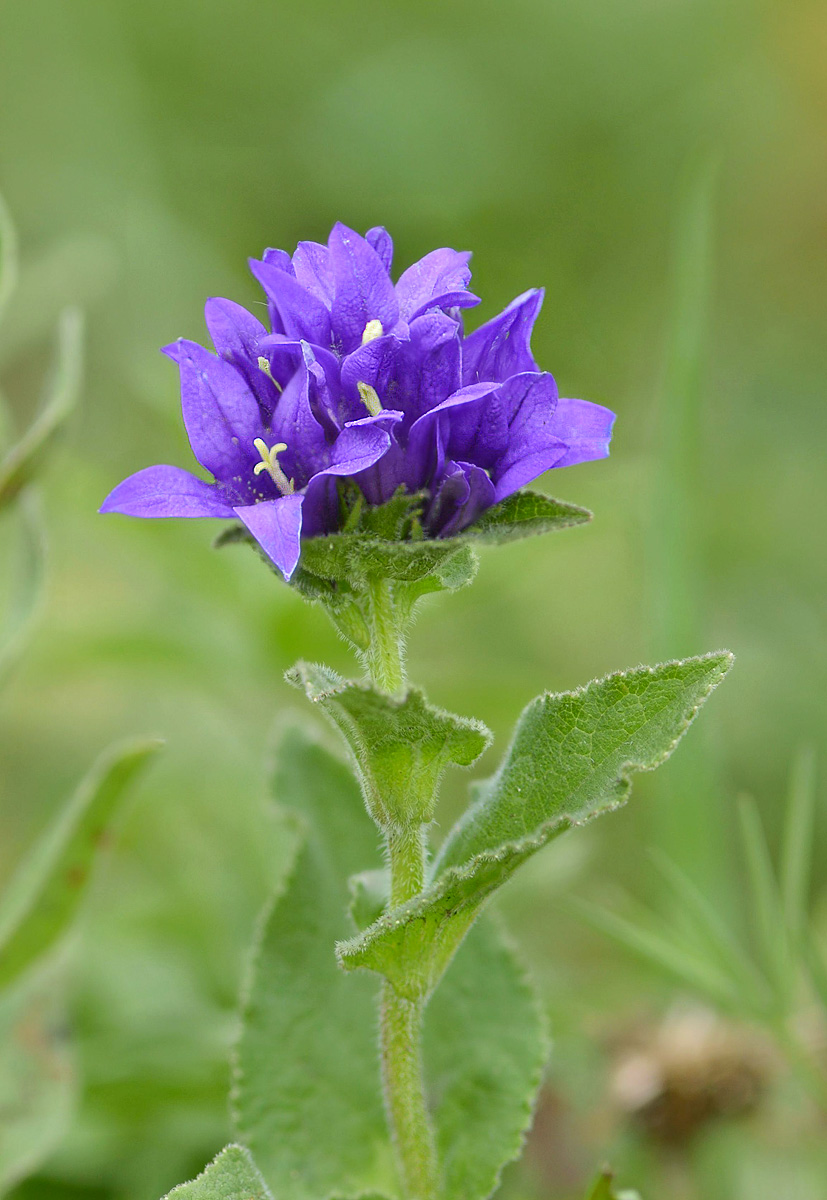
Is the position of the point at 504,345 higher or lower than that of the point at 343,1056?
higher

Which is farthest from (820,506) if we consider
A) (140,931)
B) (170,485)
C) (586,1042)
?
(170,485)

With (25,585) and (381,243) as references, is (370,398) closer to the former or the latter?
(381,243)

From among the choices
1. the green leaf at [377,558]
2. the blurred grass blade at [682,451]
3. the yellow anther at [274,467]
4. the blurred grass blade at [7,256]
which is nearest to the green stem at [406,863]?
the green leaf at [377,558]

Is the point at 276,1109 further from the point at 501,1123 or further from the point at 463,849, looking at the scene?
the point at 463,849

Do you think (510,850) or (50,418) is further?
(50,418)

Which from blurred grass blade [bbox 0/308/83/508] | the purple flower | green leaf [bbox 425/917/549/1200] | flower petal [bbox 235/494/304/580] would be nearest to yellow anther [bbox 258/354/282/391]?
the purple flower

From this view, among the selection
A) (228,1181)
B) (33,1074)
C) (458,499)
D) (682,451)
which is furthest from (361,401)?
(682,451)
